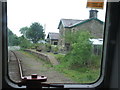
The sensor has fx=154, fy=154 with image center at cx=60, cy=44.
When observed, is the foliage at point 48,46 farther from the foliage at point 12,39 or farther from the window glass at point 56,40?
the foliage at point 12,39

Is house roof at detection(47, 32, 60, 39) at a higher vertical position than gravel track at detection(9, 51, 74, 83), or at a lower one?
higher

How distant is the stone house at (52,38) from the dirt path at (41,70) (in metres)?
0.24

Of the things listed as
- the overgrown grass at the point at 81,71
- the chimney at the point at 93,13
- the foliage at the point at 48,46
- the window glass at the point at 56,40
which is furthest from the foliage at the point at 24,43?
the chimney at the point at 93,13

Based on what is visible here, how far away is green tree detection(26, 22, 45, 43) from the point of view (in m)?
1.53

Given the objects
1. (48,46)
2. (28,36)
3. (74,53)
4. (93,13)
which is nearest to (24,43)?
(28,36)

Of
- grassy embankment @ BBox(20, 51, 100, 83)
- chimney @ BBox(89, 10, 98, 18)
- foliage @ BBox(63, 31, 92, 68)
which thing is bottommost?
grassy embankment @ BBox(20, 51, 100, 83)

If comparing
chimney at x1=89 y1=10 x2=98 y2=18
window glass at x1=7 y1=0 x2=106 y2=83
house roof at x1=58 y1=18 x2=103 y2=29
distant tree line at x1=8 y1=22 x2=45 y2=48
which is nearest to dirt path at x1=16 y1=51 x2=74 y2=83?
window glass at x1=7 y1=0 x2=106 y2=83

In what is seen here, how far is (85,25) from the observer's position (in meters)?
1.55

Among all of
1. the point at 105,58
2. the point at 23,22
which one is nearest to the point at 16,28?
the point at 23,22

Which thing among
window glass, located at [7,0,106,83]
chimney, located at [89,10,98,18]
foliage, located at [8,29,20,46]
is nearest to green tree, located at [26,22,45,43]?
window glass, located at [7,0,106,83]

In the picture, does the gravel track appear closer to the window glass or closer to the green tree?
the window glass

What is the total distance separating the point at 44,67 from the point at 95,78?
532mm

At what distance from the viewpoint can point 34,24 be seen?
1518 millimetres

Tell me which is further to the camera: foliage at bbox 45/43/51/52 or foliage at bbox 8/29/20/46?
foliage at bbox 45/43/51/52
